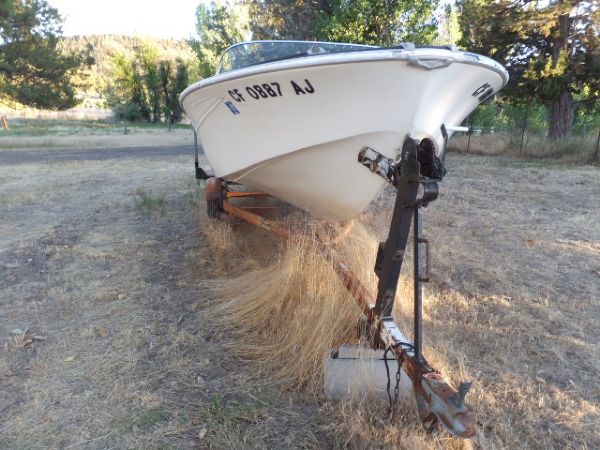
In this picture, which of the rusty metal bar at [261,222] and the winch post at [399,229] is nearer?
the winch post at [399,229]

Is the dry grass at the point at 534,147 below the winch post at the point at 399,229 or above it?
above

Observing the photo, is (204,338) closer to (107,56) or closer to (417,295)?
(417,295)

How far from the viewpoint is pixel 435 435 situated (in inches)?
82.9

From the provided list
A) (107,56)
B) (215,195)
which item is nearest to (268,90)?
(215,195)

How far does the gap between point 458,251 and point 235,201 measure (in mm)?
2880

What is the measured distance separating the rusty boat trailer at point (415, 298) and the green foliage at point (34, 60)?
20938mm

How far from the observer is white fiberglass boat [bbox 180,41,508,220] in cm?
277

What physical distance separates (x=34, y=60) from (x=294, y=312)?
21.0 m

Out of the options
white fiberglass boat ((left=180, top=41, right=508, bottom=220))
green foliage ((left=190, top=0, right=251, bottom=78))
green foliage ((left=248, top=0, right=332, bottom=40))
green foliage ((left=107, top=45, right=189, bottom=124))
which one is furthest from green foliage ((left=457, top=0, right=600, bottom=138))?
green foliage ((left=107, top=45, right=189, bottom=124))

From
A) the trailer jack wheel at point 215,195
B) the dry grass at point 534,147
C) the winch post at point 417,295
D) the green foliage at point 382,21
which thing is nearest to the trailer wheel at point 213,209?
the trailer jack wheel at point 215,195

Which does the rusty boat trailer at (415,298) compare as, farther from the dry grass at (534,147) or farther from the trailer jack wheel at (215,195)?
the dry grass at (534,147)

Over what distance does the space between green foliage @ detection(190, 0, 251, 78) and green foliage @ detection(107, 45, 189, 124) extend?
465 inches

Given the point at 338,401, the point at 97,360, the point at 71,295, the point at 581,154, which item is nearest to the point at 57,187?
the point at 71,295

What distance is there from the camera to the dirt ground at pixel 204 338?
7.32ft
